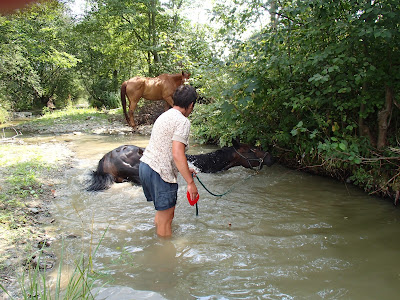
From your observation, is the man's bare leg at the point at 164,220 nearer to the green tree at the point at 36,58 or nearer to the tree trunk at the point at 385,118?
the tree trunk at the point at 385,118

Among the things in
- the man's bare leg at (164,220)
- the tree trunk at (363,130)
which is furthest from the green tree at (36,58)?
the tree trunk at (363,130)

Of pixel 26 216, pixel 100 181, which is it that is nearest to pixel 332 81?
pixel 100 181

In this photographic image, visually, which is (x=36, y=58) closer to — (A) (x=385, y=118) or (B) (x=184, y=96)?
(B) (x=184, y=96)

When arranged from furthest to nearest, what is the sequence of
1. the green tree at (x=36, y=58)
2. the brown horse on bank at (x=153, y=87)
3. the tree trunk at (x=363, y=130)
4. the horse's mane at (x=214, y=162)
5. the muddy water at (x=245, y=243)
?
1. the green tree at (x=36, y=58)
2. the brown horse on bank at (x=153, y=87)
3. the horse's mane at (x=214, y=162)
4. the tree trunk at (x=363, y=130)
5. the muddy water at (x=245, y=243)

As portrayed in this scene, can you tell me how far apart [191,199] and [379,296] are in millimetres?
1774

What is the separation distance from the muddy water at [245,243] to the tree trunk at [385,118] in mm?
934

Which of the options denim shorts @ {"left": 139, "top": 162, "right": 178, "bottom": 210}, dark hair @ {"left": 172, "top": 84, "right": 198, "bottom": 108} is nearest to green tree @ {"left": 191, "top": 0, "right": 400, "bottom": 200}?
dark hair @ {"left": 172, "top": 84, "right": 198, "bottom": 108}

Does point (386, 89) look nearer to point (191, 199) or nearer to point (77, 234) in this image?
point (191, 199)

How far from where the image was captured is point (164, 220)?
124 inches

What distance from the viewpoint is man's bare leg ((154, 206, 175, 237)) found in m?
3.12

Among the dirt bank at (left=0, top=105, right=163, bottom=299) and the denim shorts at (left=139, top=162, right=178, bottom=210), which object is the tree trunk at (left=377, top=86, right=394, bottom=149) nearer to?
the denim shorts at (left=139, top=162, right=178, bottom=210)

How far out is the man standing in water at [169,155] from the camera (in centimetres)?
281

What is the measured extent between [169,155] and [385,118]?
3393mm

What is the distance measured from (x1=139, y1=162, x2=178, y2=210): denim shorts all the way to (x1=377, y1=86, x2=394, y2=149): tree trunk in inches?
132
